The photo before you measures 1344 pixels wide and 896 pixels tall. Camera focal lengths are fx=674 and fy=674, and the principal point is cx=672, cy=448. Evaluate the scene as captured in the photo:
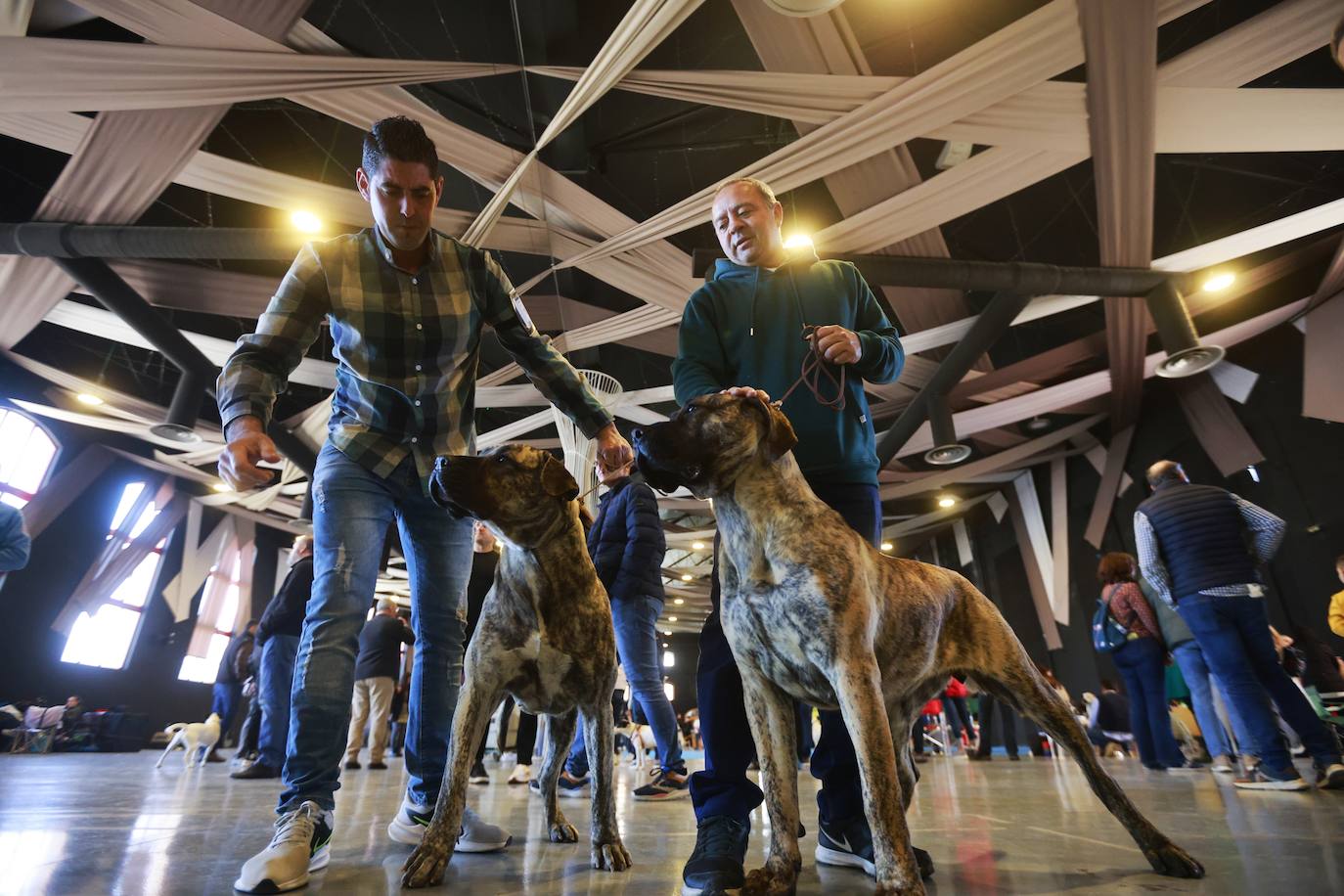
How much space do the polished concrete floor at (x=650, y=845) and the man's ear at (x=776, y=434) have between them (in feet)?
2.94

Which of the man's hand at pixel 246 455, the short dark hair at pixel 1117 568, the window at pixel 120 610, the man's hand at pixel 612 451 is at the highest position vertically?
the window at pixel 120 610

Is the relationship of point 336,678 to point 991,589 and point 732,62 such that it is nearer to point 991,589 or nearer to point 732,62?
point 732,62

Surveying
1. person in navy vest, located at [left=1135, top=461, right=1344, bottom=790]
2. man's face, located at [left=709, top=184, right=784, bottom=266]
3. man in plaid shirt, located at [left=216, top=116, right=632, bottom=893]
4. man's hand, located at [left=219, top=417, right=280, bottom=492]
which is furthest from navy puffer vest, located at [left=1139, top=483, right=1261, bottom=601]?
man's hand, located at [left=219, top=417, right=280, bottom=492]

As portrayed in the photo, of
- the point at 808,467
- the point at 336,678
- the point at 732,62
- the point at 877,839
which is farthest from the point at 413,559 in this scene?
the point at 732,62

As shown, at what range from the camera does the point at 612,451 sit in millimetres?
1935

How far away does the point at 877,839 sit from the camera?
1181mm

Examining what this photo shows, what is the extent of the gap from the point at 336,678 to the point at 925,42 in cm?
619

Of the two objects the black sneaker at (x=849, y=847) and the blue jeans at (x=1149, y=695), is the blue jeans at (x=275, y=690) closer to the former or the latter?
the black sneaker at (x=849, y=847)

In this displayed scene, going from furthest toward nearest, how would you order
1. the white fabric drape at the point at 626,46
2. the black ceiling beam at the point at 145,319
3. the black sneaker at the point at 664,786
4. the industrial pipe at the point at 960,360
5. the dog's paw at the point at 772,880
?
the industrial pipe at the point at 960,360, the black ceiling beam at the point at 145,319, the white fabric drape at the point at 626,46, the black sneaker at the point at 664,786, the dog's paw at the point at 772,880

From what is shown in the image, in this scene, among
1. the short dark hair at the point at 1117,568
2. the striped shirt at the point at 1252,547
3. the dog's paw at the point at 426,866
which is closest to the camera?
the dog's paw at the point at 426,866

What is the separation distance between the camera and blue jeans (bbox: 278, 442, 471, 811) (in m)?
1.58

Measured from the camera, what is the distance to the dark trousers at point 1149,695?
5.04m

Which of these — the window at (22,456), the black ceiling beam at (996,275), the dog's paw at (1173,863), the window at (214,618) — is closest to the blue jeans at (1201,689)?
the black ceiling beam at (996,275)

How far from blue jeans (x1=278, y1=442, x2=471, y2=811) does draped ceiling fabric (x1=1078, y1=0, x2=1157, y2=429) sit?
496 cm
